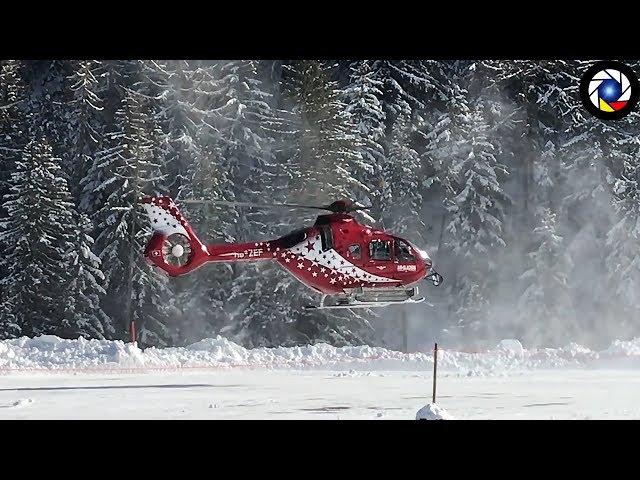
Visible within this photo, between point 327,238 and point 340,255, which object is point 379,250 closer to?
point 340,255

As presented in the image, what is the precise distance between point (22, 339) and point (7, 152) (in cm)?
587

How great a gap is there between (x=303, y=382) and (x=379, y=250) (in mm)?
3117

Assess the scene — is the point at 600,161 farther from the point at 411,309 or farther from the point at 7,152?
the point at 7,152

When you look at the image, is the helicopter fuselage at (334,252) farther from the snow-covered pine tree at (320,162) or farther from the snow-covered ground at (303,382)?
the snow-covered pine tree at (320,162)

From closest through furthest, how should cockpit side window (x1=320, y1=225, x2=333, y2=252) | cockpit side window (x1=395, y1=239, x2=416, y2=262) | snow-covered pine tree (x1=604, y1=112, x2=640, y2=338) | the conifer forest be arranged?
1. cockpit side window (x1=320, y1=225, x2=333, y2=252)
2. cockpit side window (x1=395, y1=239, x2=416, y2=262)
3. the conifer forest
4. snow-covered pine tree (x1=604, y1=112, x2=640, y2=338)

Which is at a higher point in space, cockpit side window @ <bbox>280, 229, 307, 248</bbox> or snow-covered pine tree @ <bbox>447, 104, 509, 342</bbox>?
cockpit side window @ <bbox>280, 229, 307, 248</bbox>

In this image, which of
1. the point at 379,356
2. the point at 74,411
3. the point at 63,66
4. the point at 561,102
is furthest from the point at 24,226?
the point at 561,102

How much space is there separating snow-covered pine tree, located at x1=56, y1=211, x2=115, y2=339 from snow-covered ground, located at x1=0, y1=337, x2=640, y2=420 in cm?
291

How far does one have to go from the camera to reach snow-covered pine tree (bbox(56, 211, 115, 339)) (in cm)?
2681

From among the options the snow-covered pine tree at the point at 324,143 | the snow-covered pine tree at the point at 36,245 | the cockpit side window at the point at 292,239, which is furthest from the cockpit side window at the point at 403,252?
the snow-covered pine tree at the point at 36,245

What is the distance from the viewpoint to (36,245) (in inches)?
1036

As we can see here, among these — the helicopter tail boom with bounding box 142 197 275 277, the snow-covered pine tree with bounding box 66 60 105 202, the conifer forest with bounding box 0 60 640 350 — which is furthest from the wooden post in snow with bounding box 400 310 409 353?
the helicopter tail boom with bounding box 142 197 275 277

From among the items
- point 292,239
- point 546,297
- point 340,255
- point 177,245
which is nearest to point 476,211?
point 546,297

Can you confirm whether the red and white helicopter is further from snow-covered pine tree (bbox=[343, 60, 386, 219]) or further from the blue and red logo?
snow-covered pine tree (bbox=[343, 60, 386, 219])
